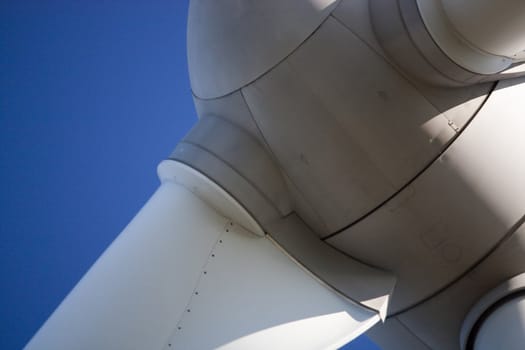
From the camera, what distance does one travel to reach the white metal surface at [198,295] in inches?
68.4

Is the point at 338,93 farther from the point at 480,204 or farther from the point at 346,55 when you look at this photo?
the point at 480,204

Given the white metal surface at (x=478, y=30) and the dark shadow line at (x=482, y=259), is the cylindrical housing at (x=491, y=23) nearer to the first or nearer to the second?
the white metal surface at (x=478, y=30)

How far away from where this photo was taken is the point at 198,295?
185cm

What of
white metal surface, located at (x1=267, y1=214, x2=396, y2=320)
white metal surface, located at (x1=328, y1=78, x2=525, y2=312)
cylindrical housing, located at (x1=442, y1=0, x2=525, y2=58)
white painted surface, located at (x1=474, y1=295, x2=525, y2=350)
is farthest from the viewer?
white metal surface, located at (x1=267, y1=214, x2=396, y2=320)

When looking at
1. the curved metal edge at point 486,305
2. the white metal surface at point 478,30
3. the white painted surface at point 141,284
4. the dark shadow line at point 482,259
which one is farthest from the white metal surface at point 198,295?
the white metal surface at point 478,30

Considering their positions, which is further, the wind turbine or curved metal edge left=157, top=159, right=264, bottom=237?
curved metal edge left=157, top=159, right=264, bottom=237

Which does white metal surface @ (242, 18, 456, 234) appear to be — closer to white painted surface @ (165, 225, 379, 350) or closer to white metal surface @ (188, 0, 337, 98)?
white metal surface @ (188, 0, 337, 98)

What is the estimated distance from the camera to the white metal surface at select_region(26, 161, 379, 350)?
5.70ft

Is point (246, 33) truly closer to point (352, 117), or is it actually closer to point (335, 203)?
point (352, 117)

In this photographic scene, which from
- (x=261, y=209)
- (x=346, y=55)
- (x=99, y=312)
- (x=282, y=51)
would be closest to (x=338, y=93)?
(x=346, y=55)

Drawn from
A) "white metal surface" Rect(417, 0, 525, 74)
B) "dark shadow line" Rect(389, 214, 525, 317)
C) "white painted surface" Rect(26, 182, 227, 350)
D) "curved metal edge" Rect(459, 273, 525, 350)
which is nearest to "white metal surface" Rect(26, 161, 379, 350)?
"white painted surface" Rect(26, 182, 227, 350)

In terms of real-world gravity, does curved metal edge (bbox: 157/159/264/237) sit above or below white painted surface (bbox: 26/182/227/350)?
above

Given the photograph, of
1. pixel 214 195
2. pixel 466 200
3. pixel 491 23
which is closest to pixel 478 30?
pixel 491 23

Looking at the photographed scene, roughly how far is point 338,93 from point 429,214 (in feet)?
2.02
